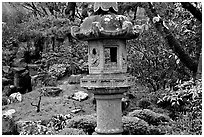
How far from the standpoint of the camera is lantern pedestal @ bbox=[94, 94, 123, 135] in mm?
5242

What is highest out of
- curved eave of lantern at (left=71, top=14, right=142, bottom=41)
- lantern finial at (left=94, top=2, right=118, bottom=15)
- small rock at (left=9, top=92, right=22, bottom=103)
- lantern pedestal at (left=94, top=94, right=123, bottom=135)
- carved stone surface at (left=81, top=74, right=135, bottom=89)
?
lantern finial at (left=94, top=2, right=118, bottom=15)

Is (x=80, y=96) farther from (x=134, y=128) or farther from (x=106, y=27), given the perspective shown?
(x=106, y=27)

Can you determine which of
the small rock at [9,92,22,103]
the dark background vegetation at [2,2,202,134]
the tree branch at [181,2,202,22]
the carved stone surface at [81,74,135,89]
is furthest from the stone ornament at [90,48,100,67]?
the small rock at [9,92,22,103]

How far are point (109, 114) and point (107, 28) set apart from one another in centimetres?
133

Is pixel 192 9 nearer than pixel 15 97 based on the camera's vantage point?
Yes

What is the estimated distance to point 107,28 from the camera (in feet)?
16.5

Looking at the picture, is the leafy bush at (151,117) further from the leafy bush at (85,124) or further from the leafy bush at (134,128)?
the leafy bush at (85,124)

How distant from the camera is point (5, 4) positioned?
1313cm

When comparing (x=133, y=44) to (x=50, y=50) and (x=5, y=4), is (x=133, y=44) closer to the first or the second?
(x=50, y=50)

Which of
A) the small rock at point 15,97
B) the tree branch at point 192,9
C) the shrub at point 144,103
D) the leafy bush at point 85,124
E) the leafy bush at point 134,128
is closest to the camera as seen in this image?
the tree branch at point 192,9

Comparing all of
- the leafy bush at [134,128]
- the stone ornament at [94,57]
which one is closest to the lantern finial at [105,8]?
the stone ornament at [94,57]

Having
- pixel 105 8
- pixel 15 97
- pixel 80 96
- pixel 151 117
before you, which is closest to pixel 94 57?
pixel 105 8

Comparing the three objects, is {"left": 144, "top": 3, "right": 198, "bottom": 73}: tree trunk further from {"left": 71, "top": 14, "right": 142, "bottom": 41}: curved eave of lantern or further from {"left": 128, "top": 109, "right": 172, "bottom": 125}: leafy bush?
{"left": 128, "top": 109, "right": 172, "bottom": 125}: leafy bush

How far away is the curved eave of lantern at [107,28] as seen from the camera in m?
4.94
